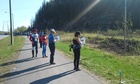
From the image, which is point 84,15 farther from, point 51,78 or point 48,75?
point 51,78

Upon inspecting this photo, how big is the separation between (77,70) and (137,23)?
62.7 meters

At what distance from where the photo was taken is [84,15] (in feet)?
390

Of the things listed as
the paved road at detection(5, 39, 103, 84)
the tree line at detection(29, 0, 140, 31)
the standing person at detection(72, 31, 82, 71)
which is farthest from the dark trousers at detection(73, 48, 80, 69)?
the tree line at detection(29, 0, 140, 31)

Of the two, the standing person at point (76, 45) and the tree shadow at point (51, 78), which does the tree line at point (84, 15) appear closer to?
the standing person at point (76, 45)

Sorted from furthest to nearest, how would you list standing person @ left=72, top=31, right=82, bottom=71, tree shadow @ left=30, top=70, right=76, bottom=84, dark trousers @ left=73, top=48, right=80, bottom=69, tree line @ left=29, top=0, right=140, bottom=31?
tree line @ left=29, top=0, right=140, bottom=31 → dark trousers @ left=73, top=48, right=80, bottom=69 → standing person @ left=72, top=31, right=82, bottom=71 → tree shadow @ left=30, top=70, right=76, bottom=84

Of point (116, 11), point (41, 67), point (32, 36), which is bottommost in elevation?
point (41, 67)

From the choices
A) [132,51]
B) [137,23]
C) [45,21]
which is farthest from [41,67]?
[45,21]

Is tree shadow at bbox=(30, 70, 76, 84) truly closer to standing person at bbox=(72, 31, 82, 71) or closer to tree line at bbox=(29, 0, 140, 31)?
standing person at bbox=(72, 31, 82, 71)

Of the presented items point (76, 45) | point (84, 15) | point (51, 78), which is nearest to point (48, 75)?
point (51, 78)

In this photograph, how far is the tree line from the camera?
85.1 m

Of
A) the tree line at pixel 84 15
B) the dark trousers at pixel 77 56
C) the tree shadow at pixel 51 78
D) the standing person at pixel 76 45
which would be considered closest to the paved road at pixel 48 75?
the tree shadow at pixel 51 78

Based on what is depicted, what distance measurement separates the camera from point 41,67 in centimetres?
1463

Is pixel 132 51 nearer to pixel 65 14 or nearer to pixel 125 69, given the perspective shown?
pixel 125 69

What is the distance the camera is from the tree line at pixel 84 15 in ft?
279
